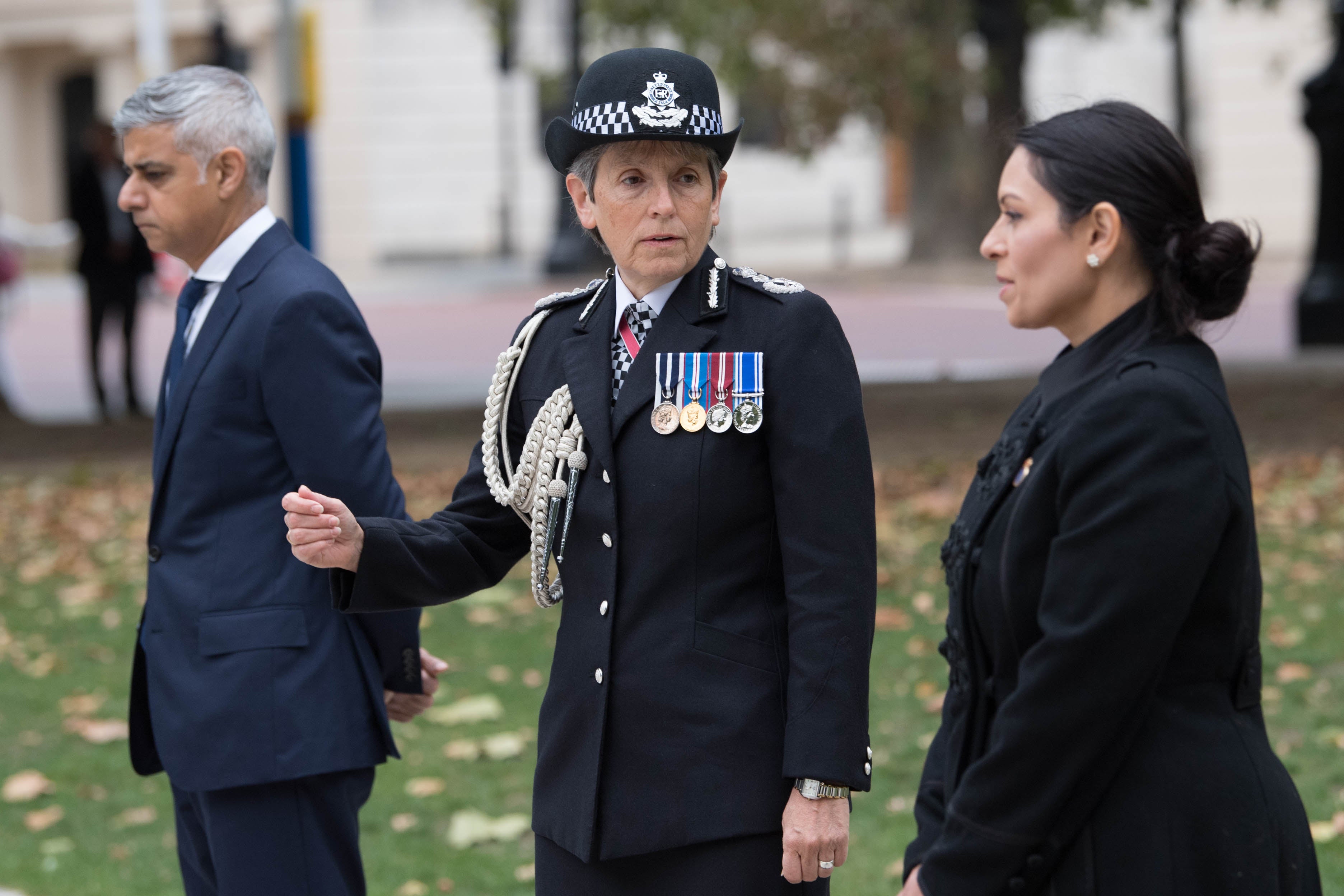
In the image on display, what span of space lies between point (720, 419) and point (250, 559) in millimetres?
1139

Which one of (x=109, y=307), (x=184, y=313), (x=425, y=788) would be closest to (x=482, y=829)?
(x=425, y=788)

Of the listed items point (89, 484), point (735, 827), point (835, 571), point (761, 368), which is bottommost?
point (89, 484)

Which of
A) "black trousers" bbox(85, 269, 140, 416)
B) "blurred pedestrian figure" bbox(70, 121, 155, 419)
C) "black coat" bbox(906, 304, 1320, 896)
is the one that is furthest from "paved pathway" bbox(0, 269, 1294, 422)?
"black coat" bbox(906, 304, 1320, 896)

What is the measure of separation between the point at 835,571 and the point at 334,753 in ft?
3.97

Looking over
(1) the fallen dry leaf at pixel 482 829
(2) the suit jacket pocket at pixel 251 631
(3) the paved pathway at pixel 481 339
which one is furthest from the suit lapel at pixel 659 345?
(3) the paved pathway at pixel 481 339

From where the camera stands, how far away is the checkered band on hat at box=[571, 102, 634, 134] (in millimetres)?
2576

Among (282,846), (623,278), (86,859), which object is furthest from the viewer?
(86,859)

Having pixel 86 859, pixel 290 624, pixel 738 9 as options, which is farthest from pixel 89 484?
pixel 738 9

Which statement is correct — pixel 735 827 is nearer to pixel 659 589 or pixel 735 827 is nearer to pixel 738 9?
pixel 659 589

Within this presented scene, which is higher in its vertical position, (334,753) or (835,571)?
(835,571)

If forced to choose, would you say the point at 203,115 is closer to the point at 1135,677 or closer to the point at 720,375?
the point at 720,375

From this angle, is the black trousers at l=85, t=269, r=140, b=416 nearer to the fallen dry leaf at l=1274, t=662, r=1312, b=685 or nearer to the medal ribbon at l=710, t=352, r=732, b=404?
the fallen dry leaf at l=1274, t=662, r=1312, b=685

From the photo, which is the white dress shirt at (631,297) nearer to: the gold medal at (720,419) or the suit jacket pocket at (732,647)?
the gold medal at (720,419)

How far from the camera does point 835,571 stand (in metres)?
2.53
